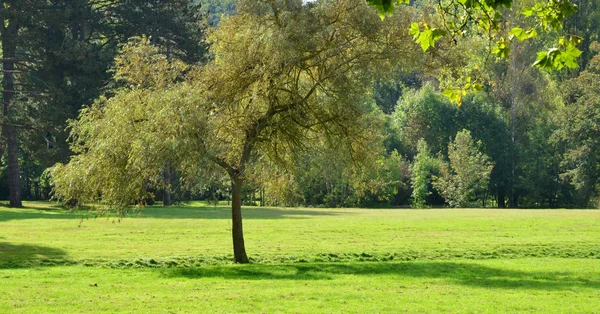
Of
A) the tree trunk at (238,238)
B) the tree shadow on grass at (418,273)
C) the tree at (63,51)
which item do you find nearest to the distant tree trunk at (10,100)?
the tree at (63,51)

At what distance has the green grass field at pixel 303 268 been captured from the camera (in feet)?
54.3

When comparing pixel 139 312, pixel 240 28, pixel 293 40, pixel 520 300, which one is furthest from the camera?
pixel 240 28

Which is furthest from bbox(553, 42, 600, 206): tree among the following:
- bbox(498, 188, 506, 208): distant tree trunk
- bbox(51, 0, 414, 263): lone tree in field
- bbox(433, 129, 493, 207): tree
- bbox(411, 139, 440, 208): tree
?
bbox(51, 0, 414, 263): lone tree in field

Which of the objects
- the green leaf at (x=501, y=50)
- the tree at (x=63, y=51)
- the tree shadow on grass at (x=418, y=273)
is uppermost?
the tree at (x=63, y=51)

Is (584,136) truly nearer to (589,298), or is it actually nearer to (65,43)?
(65,43)

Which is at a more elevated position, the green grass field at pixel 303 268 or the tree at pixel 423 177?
the tree at pixel 423 177

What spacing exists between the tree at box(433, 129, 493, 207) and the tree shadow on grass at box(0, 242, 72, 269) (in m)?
47.2

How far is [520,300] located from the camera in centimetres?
1719

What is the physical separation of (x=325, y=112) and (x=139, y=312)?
10.4 metres

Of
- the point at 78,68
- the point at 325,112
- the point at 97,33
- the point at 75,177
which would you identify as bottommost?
the point at 75,177

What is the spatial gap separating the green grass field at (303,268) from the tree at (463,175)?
93.9 ft

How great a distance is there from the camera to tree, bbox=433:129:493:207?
6862 centimetres

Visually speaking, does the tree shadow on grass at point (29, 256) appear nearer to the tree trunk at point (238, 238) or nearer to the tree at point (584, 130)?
the tree trunk at point (238, 238)

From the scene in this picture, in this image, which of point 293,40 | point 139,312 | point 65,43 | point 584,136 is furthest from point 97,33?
point 139,312
